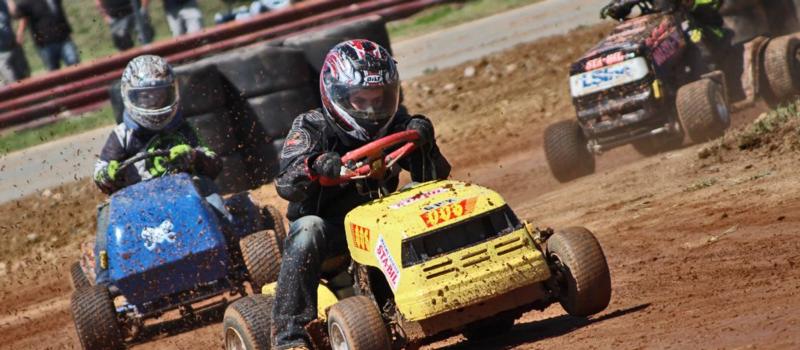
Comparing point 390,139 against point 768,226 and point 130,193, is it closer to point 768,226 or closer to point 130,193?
point 768,226

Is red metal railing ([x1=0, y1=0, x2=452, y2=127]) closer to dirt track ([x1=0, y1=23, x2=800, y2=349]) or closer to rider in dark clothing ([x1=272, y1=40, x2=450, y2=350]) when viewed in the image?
dirt track ([x1=0, y1=23, x2=800, y2=349])

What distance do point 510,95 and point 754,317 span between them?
1129 centimetres

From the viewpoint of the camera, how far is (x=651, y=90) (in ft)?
38.5

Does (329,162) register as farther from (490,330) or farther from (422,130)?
(490,330)

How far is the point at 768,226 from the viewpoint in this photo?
7.66 metres

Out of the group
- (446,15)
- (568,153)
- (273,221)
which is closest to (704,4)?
(568,153)

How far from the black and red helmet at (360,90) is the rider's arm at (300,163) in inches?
5.5

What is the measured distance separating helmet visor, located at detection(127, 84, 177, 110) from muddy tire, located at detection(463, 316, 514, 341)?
3.98 meters

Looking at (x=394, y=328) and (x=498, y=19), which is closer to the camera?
(x=394, y=328)

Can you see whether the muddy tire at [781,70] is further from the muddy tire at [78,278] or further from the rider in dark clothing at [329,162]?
the rider in dark clothing at [329,162]

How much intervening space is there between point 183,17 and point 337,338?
13380 mm

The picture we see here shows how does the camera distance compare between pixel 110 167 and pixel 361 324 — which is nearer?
pixel 361 324

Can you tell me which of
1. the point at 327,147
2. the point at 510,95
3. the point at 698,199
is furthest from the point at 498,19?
the point at 327,147

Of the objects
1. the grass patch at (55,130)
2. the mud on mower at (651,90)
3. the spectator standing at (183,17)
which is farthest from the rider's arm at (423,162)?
the spectator standing at (183,17)
